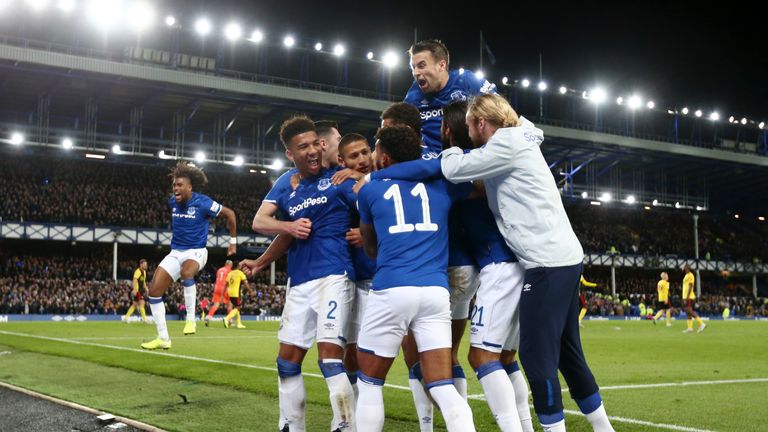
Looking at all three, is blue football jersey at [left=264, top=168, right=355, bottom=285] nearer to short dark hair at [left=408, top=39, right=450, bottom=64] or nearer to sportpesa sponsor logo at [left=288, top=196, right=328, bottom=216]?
sportpesa sponsor logo at [left=288, top=196, right=328, bottom=216]

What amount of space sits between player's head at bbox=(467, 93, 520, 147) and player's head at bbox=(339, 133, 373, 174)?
3.12 feet

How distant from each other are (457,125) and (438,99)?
2.97 feet

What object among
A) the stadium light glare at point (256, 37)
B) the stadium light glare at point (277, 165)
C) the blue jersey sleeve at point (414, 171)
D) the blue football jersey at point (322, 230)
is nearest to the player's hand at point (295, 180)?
the blue football jersey at point (322, 230)

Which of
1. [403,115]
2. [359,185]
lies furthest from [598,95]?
[359,185]

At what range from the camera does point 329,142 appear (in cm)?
586

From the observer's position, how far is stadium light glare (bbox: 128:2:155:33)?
4184 cm

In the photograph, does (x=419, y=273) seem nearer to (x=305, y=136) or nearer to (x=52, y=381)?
(x=305, y=136)

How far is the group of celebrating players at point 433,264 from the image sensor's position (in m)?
4.36

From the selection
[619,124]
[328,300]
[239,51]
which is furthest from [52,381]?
[619,124]

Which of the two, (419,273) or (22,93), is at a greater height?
(22,93)

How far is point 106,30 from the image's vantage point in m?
41.7

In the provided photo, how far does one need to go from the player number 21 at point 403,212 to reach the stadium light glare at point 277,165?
42537 millimetres

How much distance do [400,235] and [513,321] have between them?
40.8 inches

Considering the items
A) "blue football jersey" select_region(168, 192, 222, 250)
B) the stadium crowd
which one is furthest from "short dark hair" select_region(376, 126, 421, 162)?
the stadium crowd
